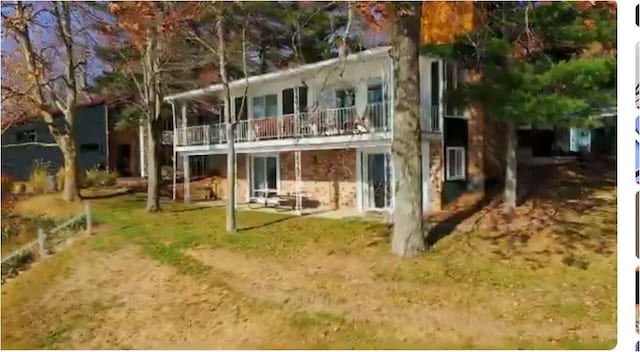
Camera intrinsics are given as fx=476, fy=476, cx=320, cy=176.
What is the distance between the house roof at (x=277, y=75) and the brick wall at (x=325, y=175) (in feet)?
1.07

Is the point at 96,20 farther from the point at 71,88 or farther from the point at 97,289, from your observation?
the point at 97,289

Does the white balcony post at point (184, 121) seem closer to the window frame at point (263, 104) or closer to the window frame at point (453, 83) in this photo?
the window frame at point (263, 104)

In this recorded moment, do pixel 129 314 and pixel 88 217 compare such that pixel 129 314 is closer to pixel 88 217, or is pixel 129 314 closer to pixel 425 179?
pixel 88 217

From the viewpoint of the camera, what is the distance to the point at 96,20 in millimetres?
1852

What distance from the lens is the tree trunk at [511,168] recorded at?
1.94 m

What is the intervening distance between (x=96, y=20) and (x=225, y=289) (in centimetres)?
116

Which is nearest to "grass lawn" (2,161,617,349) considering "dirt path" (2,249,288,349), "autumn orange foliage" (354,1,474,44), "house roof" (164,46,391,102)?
"dirt path" (2,249,288,349)

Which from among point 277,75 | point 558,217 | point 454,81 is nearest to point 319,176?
point 277,75

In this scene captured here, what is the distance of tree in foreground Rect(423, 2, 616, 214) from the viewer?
183cm

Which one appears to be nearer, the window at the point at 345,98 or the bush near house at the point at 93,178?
the bush near house at the point at 93,178

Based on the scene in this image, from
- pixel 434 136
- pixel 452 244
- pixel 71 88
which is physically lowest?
pixel 452 244

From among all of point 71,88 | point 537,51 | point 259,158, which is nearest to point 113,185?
point 71,88

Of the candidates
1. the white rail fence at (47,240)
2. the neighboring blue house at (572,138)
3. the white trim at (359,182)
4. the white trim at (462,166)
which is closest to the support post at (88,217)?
the white rail fence at (47,240)

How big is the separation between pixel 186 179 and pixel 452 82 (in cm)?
116
